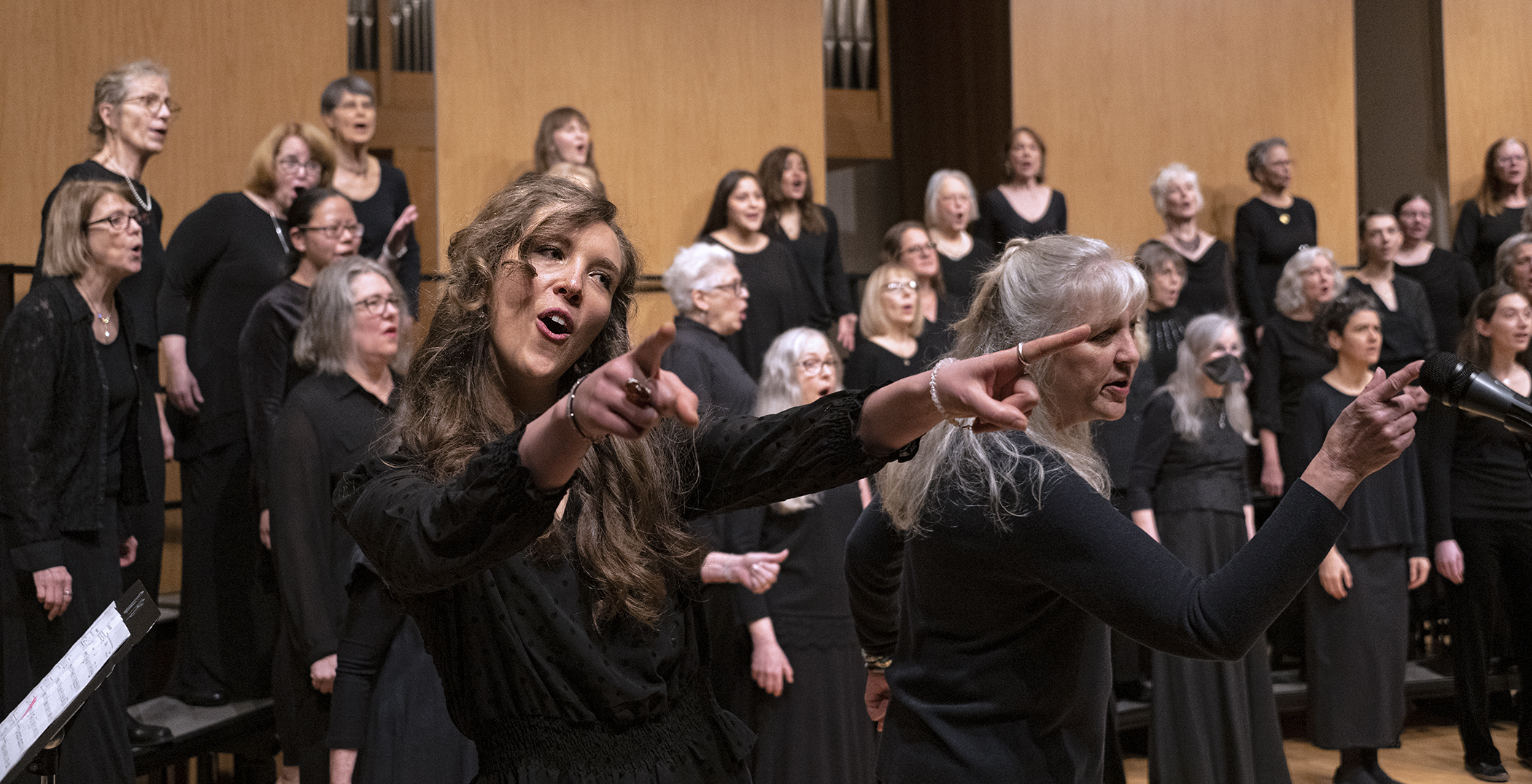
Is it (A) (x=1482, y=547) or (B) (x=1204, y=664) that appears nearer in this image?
(B) (x=1204, y=664)

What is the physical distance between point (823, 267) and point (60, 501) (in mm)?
3162

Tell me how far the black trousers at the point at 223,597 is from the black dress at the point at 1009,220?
3319 millimetres

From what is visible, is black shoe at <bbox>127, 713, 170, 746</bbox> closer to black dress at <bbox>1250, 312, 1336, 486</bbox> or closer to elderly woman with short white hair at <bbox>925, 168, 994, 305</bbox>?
elderly woman with short white hair at <bbox>925, 168, 994, 305</bbox>

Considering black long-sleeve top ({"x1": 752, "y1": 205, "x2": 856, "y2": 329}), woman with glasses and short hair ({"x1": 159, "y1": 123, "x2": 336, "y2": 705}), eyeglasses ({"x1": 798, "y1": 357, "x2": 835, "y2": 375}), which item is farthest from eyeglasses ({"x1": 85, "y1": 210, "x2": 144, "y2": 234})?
black long-sleeve top ({"x1": 752, "y1": 205, "x2": 856, "y2": 329})

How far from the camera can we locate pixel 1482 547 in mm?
4867

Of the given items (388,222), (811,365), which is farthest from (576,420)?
(388,222)

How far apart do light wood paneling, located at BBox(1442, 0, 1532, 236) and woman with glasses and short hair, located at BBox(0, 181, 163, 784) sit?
6799 mm

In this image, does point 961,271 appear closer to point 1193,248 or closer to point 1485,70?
point 1193,248

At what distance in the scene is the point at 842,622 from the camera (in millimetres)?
3746

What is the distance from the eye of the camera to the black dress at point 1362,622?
4.41 meters

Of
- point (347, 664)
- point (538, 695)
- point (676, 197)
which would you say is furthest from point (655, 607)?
point (676, 197)

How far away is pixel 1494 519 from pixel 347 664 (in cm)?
406

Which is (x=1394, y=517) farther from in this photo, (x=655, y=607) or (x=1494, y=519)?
(x=655, y=607)

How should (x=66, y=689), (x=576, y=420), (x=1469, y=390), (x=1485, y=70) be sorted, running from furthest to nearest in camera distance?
(x=1485, y=70) → (x=66, y=689) → (x=1469, y=390) → (x=576, y=420)
